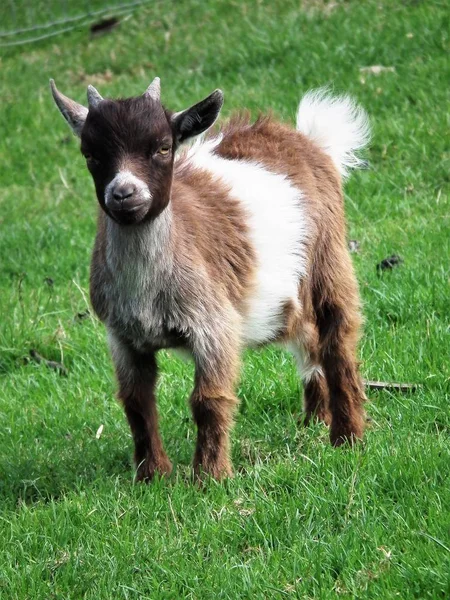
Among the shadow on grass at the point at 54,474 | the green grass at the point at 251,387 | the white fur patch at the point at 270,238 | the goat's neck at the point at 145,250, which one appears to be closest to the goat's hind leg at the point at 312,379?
the green grass at the point at 251,387

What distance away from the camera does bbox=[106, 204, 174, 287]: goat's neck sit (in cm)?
510

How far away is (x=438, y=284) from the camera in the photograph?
6.53 metres

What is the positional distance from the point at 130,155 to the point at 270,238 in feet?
3.39

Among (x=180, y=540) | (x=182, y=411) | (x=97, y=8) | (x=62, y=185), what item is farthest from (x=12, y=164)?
(x=180, y=540)

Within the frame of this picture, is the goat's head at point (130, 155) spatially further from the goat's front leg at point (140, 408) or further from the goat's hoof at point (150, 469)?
the goat's hoof at point (150, 469)

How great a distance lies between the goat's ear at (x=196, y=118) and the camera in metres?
5.14

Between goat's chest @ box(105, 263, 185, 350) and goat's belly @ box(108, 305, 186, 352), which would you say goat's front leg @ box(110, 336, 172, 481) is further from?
goat's chest @ box(105, 263, 185, 350)

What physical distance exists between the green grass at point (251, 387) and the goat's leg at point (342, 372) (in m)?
0.12

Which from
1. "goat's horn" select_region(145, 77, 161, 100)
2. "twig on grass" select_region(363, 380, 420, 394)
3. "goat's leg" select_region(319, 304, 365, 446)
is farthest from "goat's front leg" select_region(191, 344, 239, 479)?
"goat's horn" select_region(145, 77, 161, 100)

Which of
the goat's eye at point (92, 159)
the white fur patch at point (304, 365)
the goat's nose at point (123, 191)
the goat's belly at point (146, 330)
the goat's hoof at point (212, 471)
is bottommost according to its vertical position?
the white fur patch at point (304, 365)

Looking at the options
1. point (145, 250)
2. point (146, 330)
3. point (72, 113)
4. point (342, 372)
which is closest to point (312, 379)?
point (342, 372)

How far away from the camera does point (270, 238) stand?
5.68m

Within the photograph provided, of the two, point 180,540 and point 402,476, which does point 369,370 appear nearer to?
point 402,476

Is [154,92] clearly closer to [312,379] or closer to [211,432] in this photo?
[211,432]
